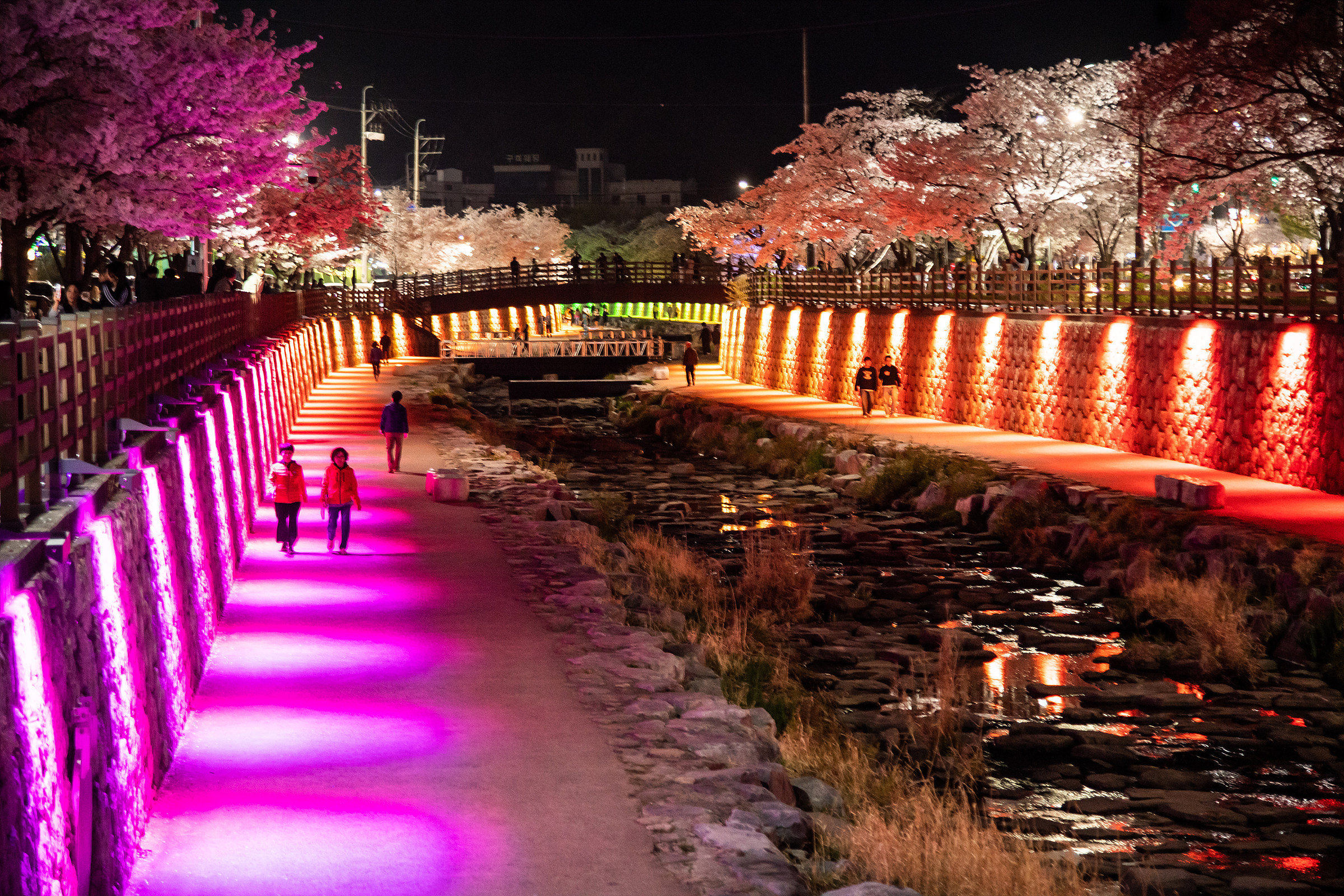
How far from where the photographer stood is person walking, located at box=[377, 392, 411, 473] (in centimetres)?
2358

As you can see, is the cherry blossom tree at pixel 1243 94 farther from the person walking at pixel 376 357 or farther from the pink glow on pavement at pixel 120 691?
the person walking at pixel 376 357

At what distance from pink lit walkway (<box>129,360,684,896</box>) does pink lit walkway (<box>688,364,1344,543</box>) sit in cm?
1158

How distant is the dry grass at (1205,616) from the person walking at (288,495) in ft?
34.1

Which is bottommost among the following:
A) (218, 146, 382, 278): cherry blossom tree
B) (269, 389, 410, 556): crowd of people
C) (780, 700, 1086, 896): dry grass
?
(780, 700, 1086, 896): dry grass

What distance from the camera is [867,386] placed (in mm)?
40906

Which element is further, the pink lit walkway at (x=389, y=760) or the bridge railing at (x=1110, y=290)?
the bridge railing at (x=1110, y=290)

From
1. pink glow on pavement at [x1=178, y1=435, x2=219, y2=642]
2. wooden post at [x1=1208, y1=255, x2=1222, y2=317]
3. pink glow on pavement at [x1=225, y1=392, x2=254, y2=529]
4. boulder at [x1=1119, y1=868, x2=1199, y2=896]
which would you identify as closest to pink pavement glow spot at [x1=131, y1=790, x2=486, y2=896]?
pink glow on pavement at [x1=178, y1=435, x2=219, y2=642]

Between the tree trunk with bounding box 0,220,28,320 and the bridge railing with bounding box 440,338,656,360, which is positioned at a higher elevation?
the tree trunk with bounding box 0,220,28,320

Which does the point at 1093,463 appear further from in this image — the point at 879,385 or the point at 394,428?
the point at 879,385

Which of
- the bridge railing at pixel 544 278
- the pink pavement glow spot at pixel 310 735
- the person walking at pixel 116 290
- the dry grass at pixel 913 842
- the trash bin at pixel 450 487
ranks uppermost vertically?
the bridge railing at pixel 544 278

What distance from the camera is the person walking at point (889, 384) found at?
40594 mm

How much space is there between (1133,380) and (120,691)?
24336 millimetres

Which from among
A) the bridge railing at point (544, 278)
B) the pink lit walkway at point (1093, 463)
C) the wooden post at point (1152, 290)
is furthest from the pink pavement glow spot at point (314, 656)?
the bridge railing at point (544, 278)

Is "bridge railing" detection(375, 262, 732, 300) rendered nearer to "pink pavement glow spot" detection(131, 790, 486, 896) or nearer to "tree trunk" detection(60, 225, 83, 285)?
"tree trunk" detection(60, 225, 83, 285)
